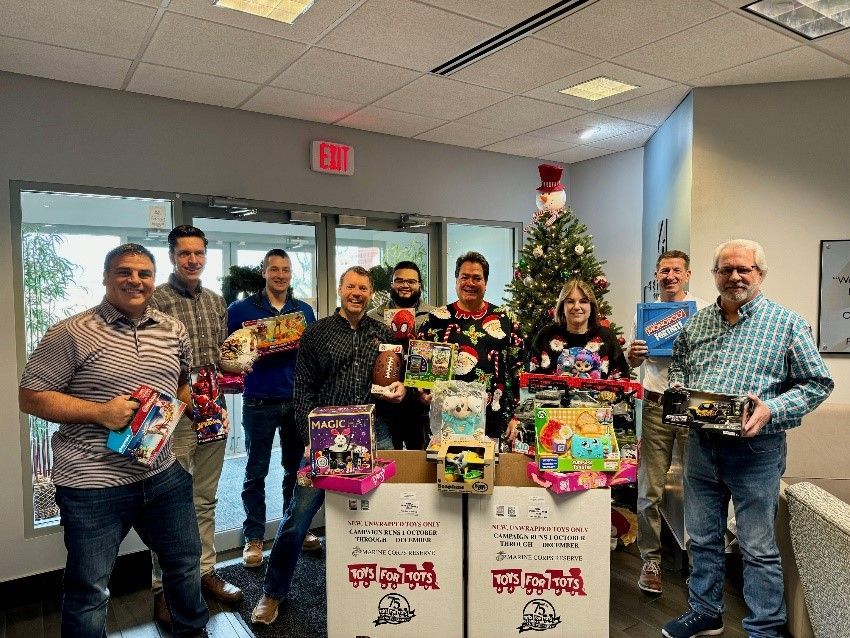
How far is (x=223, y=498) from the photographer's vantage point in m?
4.21

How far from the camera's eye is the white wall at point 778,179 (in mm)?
3576

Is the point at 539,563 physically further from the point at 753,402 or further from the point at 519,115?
the point at 519,115

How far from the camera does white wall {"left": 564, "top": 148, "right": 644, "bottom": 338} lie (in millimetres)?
5137

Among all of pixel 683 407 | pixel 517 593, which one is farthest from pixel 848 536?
pixel 517 593

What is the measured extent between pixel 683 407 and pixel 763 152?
2335 mm

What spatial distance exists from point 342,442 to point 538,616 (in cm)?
92

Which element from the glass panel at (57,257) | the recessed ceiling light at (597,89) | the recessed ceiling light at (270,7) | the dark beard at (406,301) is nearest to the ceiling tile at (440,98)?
the recessed ceiling light at (597,89)

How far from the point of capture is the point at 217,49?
285cm

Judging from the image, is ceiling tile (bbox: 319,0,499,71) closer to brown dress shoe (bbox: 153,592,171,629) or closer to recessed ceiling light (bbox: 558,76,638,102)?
recessed ceiling light (bbox: 558,76,638,102)

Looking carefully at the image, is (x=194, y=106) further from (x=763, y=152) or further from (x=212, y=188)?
(x=763, y=152)

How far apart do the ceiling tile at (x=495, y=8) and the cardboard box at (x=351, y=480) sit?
188cm

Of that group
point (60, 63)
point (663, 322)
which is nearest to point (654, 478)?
point (663, 322)

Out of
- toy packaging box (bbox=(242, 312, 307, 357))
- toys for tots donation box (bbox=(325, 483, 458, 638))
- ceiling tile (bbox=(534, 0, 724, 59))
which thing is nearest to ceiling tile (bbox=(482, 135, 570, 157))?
ceiling tile (bbox=(534, 0, 724, 59))

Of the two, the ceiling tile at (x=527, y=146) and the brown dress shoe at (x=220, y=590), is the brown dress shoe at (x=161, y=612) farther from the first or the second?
the ceiling tile at (x=527, y=146)
